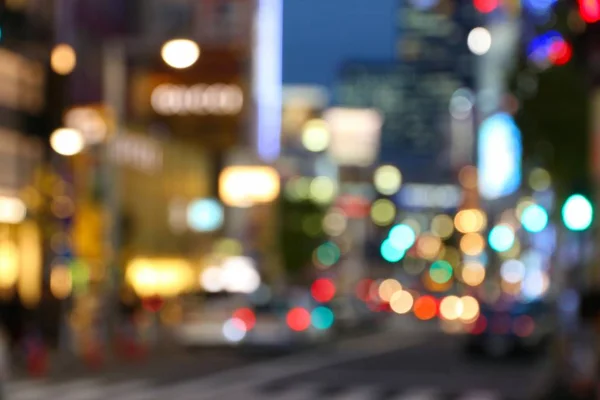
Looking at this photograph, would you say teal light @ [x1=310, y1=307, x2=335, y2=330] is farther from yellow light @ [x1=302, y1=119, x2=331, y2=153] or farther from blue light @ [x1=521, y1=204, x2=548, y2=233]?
yellow light @ [x1=302, y1=119, x2=331, y2=153]

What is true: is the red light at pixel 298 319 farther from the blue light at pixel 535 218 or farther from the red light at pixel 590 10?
the red light at pixel 590 10

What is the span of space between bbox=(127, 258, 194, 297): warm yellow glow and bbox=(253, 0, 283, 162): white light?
14164 mm

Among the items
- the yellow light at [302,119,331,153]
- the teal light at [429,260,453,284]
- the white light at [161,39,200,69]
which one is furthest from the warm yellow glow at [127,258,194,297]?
the yellow light at [302,119,331,153]

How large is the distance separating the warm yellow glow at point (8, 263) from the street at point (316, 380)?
32.9ft

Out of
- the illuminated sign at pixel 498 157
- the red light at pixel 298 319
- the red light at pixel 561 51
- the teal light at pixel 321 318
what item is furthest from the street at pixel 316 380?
the illuminated sign at pixel 498 157

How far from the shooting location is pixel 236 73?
86.9 meters

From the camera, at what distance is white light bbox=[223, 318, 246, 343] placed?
1264 inches

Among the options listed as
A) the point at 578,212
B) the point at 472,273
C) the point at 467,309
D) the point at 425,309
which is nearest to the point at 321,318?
the point at 578,212

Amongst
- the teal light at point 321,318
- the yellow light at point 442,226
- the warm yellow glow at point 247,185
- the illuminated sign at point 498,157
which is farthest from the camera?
the yellow light at point 442,226

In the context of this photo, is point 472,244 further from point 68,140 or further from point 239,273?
point 68,140

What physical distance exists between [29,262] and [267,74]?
47.9 metres

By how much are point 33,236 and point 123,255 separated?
23.7 m

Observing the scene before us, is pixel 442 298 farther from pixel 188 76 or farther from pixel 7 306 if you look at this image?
pixel 7 306

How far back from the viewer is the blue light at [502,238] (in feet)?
348
